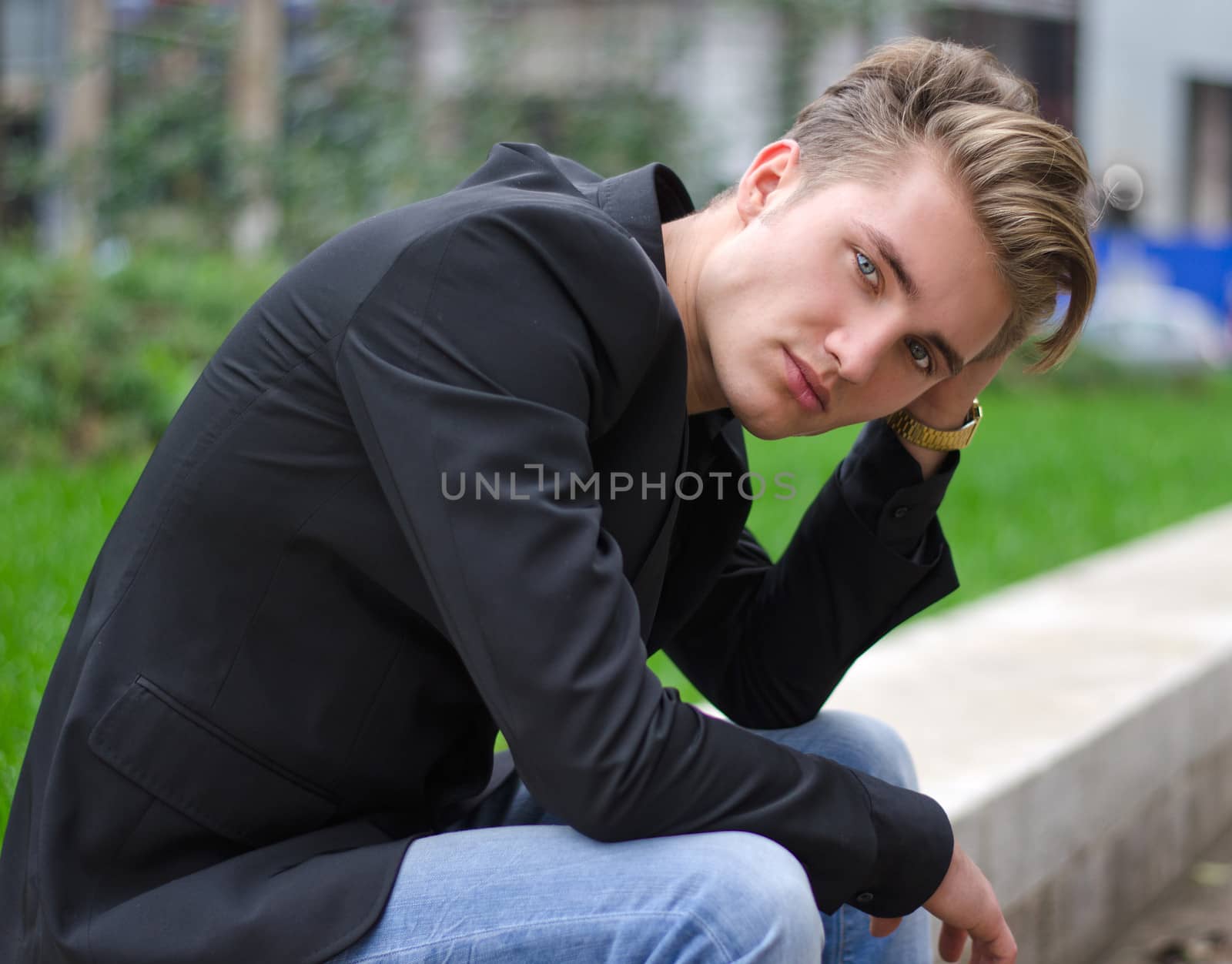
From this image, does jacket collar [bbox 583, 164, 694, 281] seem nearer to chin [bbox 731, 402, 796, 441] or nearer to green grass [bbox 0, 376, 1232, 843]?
chin [bbox 731, 402, 796, 441]

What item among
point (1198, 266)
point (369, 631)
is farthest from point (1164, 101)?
point (369, 631)

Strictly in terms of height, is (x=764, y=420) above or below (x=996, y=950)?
above

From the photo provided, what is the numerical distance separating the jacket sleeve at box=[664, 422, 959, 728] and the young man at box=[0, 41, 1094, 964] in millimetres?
396

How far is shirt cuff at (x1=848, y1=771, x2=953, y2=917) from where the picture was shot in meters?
1.47

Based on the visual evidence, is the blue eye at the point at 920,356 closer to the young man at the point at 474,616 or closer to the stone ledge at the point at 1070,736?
the young man at the point at 474,616

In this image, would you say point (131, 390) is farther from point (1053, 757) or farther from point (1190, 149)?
point (1190, 149)

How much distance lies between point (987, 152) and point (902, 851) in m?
0.76

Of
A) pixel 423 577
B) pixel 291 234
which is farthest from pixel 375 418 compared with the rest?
pixel 291 234

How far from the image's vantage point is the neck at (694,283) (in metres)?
1.74

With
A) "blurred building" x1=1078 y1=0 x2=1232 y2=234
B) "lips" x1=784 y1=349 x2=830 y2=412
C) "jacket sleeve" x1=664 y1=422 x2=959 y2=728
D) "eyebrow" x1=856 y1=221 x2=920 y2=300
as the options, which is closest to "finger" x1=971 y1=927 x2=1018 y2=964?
"jacket sleeve" x1=664 y1=422 x2=959 y2=728

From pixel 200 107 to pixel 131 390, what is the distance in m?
5.69

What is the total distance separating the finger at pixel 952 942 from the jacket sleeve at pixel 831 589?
367 millimetres

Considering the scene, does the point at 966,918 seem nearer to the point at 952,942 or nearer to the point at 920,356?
the point at 952,942

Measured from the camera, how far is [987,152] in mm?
1568
